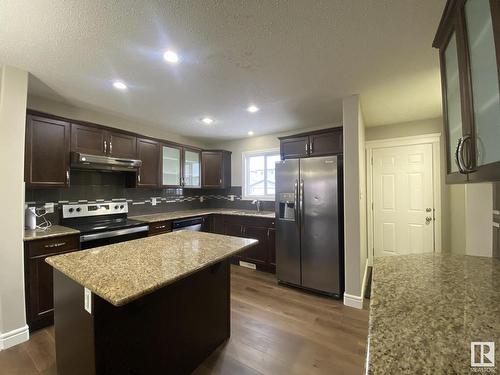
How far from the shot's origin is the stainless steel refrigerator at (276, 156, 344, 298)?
9.11 feet

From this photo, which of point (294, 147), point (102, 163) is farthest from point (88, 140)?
point (294, 147)

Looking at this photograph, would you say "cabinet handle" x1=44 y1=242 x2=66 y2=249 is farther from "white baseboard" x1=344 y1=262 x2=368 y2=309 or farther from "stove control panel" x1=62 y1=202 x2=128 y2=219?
"white baseboard" x1=344 y1=262 x2=368 y2=309

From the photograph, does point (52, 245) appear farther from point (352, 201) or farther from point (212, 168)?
point (352, 201)

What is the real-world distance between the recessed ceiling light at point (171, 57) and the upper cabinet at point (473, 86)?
5.76ft

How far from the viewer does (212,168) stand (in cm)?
452

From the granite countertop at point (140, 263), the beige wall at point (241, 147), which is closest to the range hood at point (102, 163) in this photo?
the granite countertop at point (140, 263)

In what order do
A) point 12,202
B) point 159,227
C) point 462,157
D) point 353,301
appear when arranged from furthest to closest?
point 159,227
point 353,301
point 12,202
point 462,157

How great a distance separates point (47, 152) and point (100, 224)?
3.24ft

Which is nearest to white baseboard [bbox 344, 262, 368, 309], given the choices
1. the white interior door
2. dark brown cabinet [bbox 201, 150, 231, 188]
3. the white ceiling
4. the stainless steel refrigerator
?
the stainless steel refrigerator

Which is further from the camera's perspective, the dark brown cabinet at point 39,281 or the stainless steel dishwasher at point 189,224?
the stainless steel dishwasher at point 189,224

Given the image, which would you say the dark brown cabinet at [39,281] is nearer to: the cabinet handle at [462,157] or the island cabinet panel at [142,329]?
the island cabinet panel at [142,329]

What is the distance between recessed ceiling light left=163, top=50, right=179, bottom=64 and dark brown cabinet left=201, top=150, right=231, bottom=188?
2656 millimetres

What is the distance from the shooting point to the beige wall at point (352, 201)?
251cm

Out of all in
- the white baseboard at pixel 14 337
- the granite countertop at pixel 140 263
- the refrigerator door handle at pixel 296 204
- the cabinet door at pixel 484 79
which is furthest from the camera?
the refrigerator door handle at pixel 296 204
